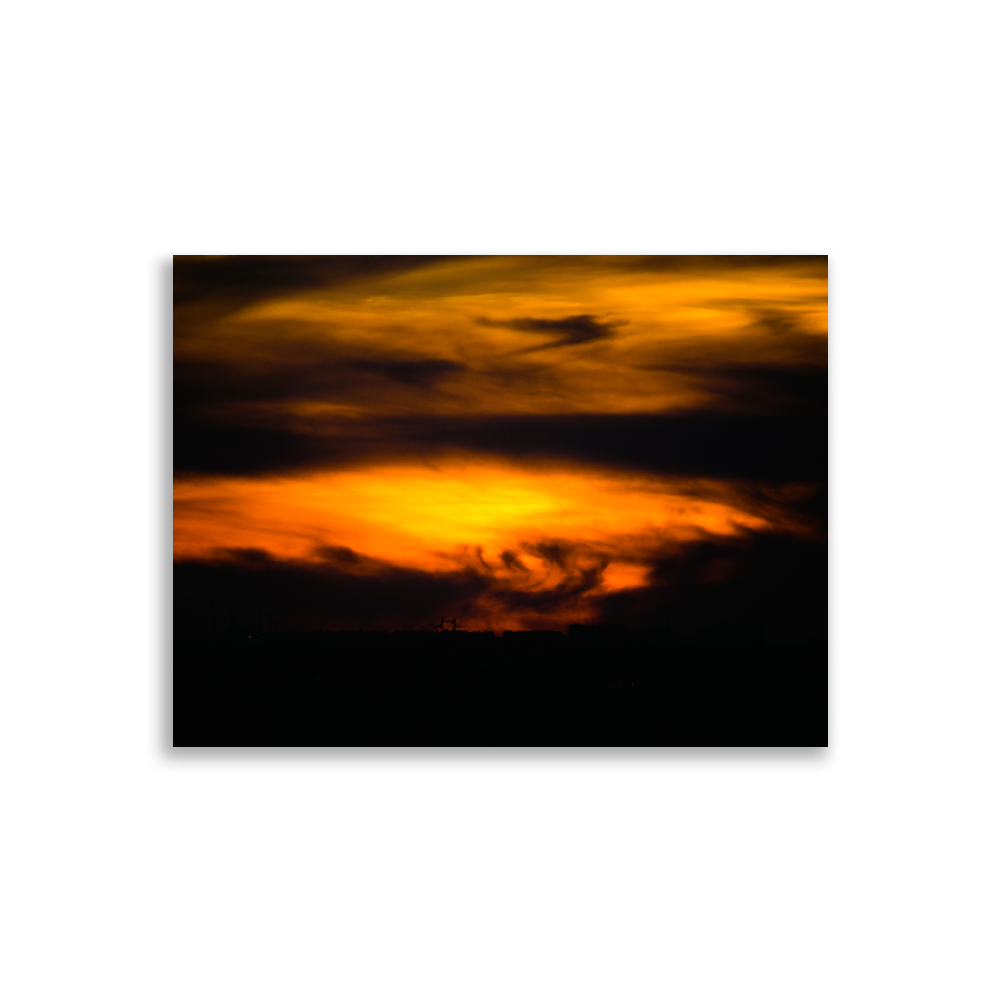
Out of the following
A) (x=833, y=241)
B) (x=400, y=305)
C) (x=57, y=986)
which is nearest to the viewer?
(x=57, y=986)

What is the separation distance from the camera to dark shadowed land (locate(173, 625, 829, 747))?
16.5 ft

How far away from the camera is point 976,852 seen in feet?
9.65

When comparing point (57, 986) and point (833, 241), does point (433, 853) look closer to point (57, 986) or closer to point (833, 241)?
point (57, 986)

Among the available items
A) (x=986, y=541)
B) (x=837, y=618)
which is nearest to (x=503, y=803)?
(x=837, y=618)

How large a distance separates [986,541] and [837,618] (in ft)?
1.66

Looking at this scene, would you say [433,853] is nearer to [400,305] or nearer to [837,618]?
[837,618]

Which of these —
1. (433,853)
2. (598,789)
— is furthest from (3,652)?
(598,789)

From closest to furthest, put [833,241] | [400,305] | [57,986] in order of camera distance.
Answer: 1. [57,986]
2. [833,241]
3. [400,305]

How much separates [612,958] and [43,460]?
2.32 m

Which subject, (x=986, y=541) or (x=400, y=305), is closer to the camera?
(x=986, y=541)

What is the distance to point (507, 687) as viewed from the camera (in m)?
8.74

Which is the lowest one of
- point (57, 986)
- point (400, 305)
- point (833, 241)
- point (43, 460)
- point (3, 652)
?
point (57, 986)

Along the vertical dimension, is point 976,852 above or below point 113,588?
below

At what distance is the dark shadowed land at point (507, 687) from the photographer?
503 centimetres
